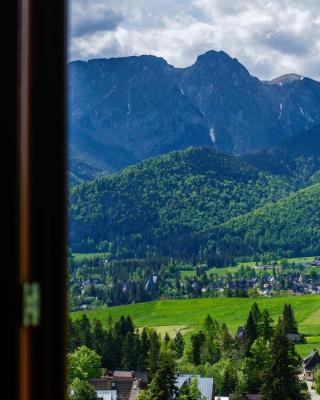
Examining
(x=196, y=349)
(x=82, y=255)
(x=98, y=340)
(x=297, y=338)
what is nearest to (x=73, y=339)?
(x=98, y=340)

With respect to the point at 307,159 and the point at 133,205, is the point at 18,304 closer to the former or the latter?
the point at 133,205

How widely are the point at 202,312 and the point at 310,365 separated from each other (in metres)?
13.4

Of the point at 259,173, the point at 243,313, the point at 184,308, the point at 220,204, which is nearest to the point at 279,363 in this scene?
the point at 243,313

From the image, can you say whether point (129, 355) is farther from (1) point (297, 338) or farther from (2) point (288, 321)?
(1) point (297, 338)

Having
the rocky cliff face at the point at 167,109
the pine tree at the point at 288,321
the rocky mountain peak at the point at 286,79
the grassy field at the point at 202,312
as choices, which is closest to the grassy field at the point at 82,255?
the grassy field at the point at 202,312

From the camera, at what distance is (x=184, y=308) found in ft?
115

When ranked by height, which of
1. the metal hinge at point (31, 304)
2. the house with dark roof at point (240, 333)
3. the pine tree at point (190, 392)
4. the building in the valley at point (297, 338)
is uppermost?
the metal hinge at point (31, 304)

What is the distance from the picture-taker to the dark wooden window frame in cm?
88

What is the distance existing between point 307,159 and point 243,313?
57.0 m

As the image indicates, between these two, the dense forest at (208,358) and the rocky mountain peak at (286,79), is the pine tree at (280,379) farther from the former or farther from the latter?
the rocky mountain peak at (286,79)

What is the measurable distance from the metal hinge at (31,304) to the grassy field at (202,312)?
25038 mm

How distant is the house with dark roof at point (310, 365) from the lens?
19.3m

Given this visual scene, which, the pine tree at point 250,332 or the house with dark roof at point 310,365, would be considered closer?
the house with dark roof at point 310,365

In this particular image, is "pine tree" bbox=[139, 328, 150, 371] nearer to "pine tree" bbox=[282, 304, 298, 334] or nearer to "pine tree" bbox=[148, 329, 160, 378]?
"pine tree" bbox=[148, 329, 160, 378]
